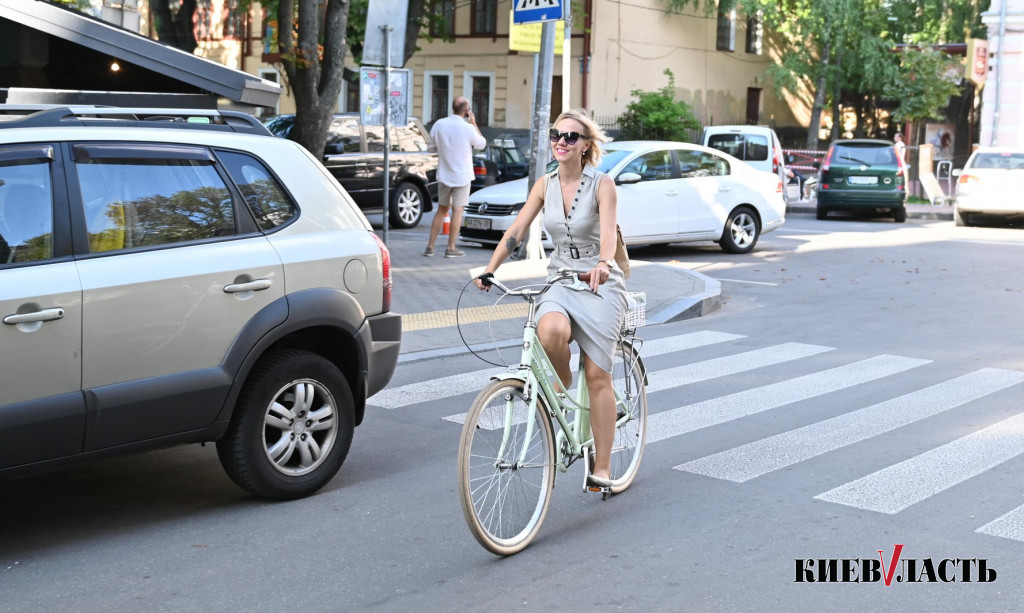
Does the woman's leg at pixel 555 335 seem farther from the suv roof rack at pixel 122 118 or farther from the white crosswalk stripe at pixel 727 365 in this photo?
the white crosswalk stripe at pixel 727 365

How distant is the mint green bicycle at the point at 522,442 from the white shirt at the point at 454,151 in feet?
31.7

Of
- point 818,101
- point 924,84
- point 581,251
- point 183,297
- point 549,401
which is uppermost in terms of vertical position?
point 924,84

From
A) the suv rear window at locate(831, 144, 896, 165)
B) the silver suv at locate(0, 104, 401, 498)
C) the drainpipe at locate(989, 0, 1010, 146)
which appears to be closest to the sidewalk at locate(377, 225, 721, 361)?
the silver suv at locate(0, 104, 401, 498)

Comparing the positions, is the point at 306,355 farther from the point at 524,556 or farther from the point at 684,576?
the point at 684,576

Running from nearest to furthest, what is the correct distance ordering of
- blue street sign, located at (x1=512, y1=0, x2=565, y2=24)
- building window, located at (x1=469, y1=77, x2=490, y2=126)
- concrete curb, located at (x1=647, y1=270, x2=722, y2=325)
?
concrete curb, located at (x1=647, y1=270, x2=722, y2=325), blue street sign, located at (x1=512, y1=0, x2=565, y2=24), building window, located at (x1=469, y1=77, x2=490, y2=126)

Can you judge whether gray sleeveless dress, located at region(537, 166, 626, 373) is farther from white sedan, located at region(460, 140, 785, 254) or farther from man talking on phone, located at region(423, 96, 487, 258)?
white sedan, located at region(460, 140, 785, 254)

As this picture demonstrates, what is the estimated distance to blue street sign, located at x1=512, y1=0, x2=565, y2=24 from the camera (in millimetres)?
14039

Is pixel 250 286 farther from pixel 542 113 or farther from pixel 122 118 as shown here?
pixel 542 113

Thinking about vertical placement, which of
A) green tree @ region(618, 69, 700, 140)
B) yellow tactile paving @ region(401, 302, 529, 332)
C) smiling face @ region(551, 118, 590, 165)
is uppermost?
green tree @ region(618, 69, 700, 140)

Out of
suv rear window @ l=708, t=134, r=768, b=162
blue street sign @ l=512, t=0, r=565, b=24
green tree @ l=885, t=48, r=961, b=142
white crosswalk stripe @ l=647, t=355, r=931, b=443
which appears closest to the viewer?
white crosswalk stripe @ l=647, t=355, r=931, b=443

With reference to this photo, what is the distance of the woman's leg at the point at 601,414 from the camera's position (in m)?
5.31

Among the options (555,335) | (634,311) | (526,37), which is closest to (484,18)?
(526,37)

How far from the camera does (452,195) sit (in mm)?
15250

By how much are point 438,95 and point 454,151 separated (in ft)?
91.9
